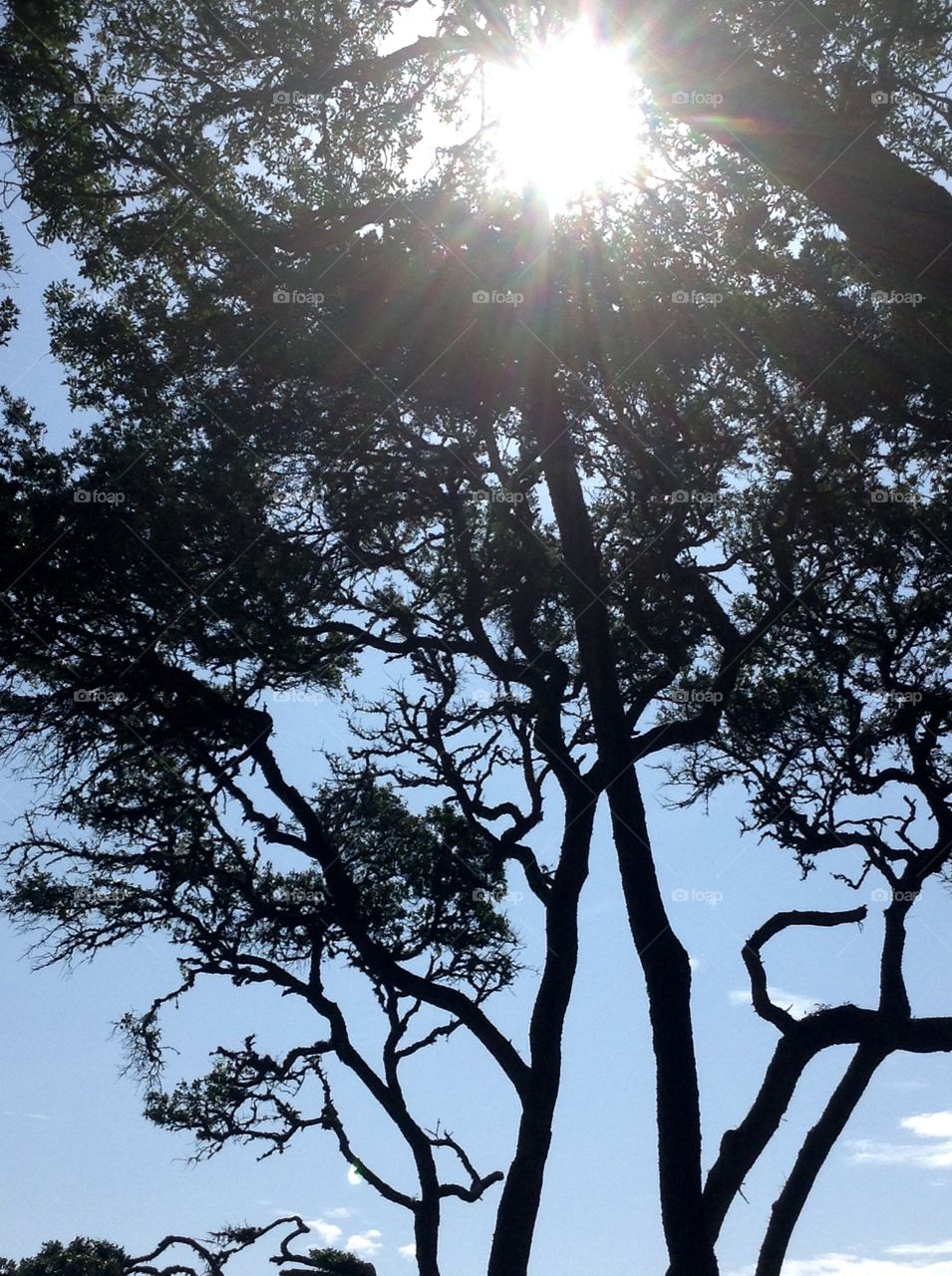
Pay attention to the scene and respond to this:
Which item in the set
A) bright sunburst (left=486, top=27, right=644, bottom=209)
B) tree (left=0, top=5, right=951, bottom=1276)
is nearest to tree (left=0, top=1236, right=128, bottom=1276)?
tree (left=0, top=5, right=951, bottom=1276)

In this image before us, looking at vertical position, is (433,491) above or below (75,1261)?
above

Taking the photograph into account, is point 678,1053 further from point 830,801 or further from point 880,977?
point 830,801

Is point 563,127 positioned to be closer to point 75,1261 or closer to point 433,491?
point 433,491

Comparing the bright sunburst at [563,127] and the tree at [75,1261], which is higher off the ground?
the bright sunburst at [563,127]

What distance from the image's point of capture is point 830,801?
1808 centimetres

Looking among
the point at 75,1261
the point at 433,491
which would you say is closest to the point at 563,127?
the point at 433,491

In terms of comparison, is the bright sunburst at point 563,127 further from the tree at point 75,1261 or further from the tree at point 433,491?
the tree at point 75,1261

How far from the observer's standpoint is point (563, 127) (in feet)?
52.2

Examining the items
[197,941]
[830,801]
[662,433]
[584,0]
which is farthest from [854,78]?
[197,941]

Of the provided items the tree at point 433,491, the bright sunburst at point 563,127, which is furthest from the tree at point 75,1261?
the bright sunburst at point 563,127

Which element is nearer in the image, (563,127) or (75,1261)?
(563,127)

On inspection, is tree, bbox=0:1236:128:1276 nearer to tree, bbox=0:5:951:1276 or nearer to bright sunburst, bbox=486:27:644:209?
tree, bbox=0:5:951:1276

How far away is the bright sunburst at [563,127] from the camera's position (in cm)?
1478

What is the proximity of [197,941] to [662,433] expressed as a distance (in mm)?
10027
